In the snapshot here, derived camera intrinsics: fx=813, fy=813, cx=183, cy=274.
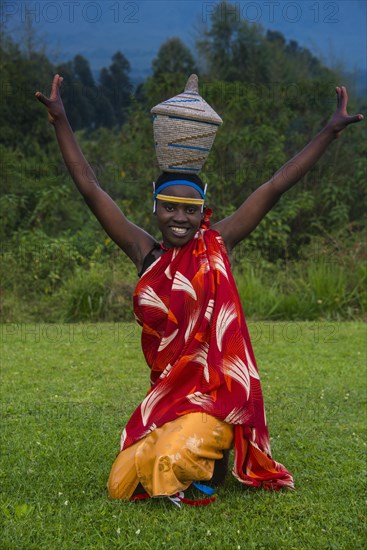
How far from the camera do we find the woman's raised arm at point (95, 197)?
13.6 ft

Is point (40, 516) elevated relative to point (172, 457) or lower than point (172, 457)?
lower

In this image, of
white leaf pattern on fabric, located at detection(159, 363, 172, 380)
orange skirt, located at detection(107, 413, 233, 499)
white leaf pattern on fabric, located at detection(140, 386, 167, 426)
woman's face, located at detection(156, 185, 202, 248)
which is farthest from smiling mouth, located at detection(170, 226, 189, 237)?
orange skirt, located at detection(107, 413, 233, 499)

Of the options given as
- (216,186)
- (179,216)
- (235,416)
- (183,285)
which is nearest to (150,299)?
(183,285)

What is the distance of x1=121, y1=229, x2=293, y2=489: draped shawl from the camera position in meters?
4.06

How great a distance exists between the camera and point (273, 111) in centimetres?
1423

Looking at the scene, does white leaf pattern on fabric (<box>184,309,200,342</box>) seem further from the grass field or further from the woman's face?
the grass field

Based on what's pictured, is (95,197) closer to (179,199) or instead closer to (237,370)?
(179,199)

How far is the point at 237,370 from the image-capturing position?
4.08 meters

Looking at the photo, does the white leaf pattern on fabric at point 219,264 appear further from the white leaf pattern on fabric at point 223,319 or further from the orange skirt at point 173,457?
the orange skirt at point 173,457

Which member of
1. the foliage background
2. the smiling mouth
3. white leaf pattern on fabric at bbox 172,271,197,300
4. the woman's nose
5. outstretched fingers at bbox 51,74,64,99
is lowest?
the foliage background

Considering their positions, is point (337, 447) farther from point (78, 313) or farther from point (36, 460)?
point (78, 313)

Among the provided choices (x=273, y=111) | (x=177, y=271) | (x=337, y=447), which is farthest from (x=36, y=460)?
(x=273, y=111)

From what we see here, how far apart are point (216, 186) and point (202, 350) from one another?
28.5 feet

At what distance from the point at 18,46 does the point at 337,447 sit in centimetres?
1218
